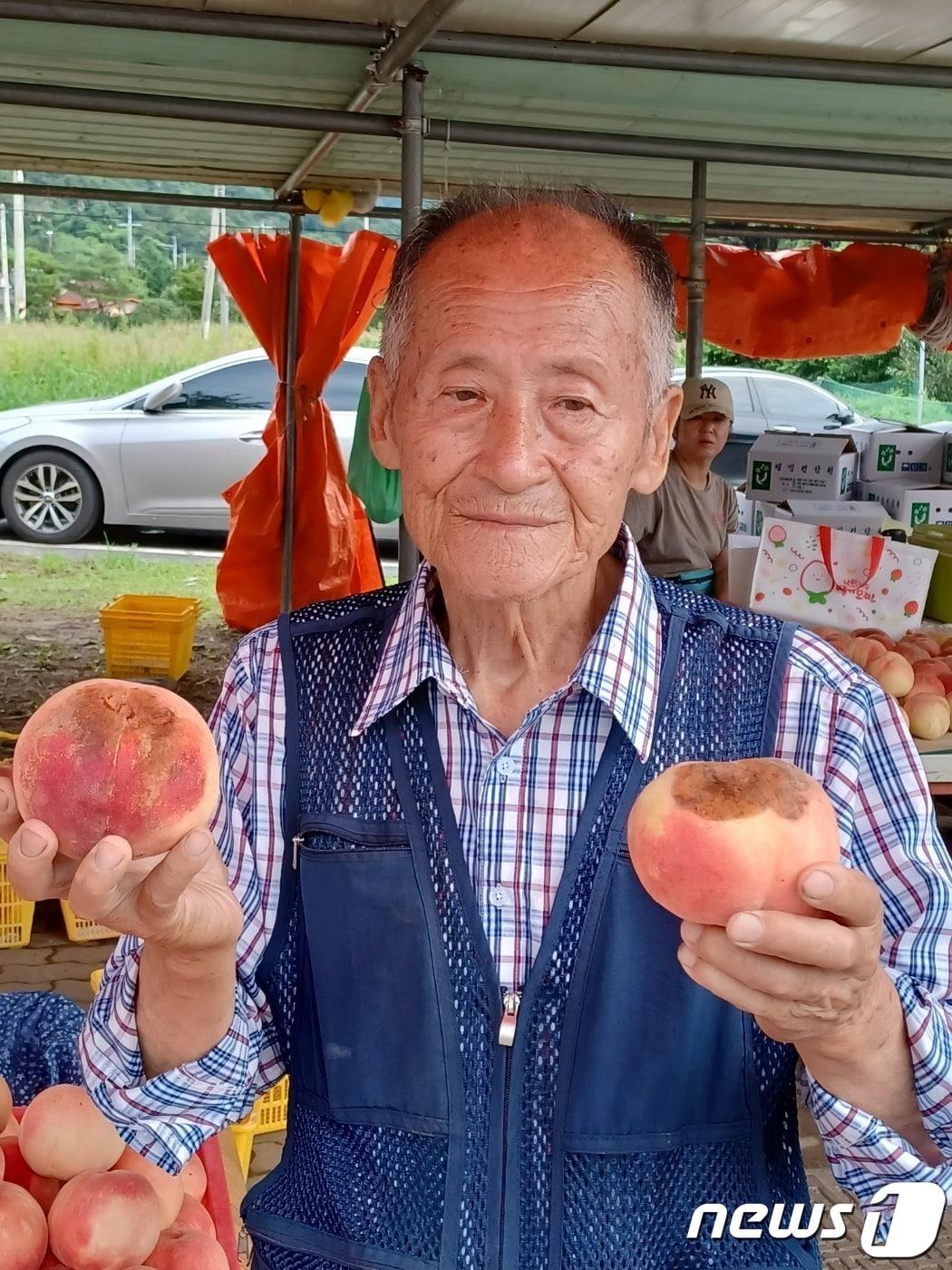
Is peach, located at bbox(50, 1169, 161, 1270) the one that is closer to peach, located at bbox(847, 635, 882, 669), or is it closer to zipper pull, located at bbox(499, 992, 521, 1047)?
zipper pull, located at bbox(499, 992, 521, 1047)

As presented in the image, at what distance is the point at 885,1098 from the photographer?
1139mm

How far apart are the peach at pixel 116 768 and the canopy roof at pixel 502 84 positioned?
0.77 meters

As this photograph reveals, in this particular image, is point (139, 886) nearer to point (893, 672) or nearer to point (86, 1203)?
point (86, 1203)

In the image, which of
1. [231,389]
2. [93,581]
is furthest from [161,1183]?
[231,389]

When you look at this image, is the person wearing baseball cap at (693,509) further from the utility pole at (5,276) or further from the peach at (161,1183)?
the utility pole at (5,276)

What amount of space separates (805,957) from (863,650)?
2.93 meters

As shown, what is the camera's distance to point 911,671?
361cm

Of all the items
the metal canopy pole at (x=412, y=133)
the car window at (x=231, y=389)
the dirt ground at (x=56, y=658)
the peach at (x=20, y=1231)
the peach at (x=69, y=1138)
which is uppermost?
the metal canopy pole at (x=412, y=133)

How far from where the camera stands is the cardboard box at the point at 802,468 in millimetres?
5742

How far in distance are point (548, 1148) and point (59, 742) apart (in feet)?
2.01

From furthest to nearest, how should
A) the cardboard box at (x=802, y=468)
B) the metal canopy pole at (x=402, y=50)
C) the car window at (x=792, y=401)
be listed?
the car window at (x=792, y=401) → the cardboard box at (x=802, y=468) → the metal canopy pole at (x=402, y=50)

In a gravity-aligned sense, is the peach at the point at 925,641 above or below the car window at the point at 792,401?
below

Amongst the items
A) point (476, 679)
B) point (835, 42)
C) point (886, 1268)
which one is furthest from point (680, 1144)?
point (835, 42)

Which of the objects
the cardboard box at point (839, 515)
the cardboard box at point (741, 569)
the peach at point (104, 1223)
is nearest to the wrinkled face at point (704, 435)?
the cardboard box at point (839, 515)
